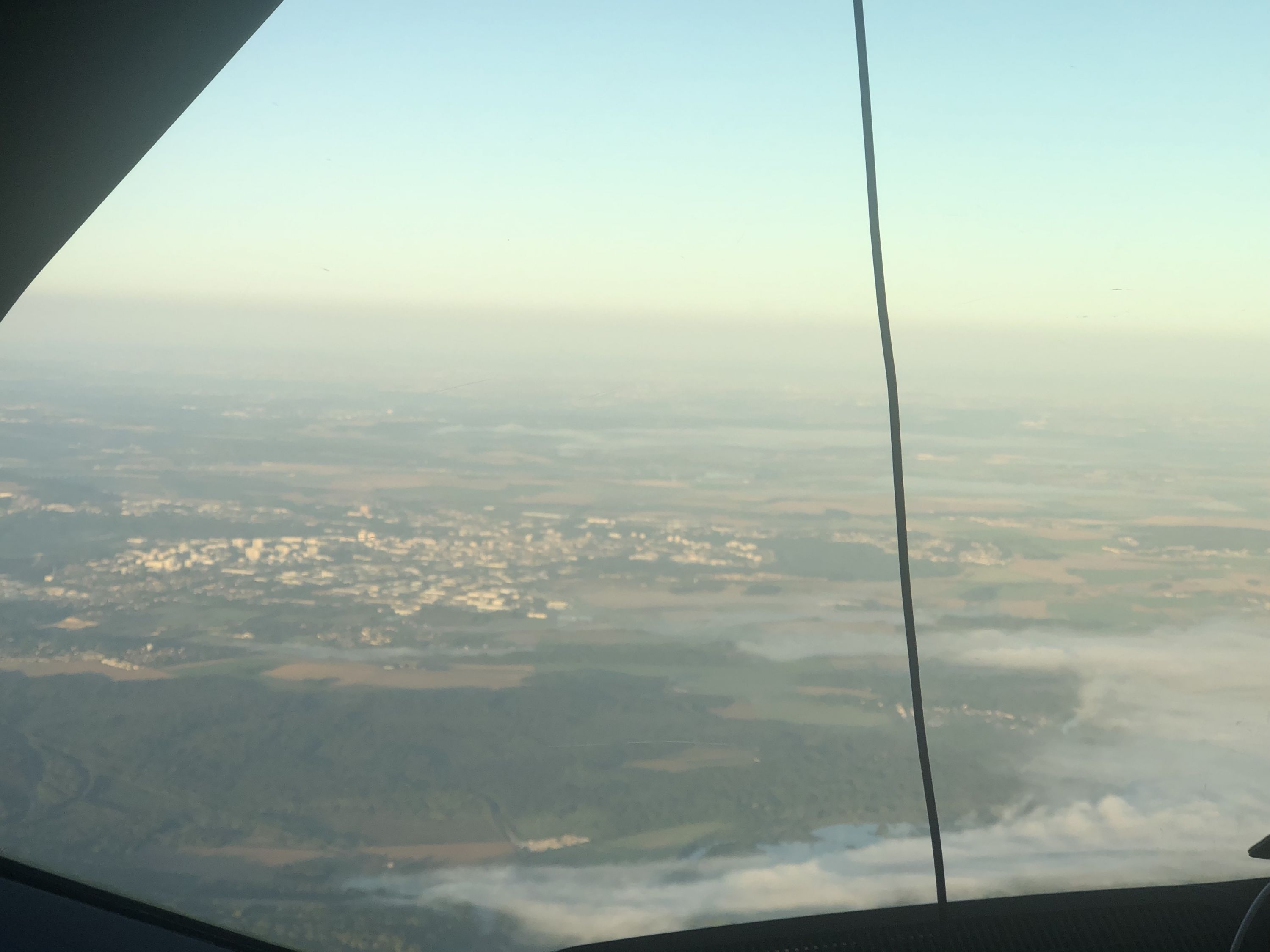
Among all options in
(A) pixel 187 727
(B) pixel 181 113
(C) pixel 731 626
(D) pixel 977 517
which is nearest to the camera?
(B) pixel 181 113

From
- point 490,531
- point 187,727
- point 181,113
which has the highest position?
point 181,113

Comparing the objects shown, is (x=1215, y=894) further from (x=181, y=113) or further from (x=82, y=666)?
(x=82, y=666)

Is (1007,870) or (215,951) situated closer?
(215,951)

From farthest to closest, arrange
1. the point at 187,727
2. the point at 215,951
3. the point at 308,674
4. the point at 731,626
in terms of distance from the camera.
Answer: the point at 731,626 < the point at 308,674 < the point at 187,727 < the point at 215,951

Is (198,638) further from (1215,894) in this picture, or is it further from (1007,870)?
(1215,894)

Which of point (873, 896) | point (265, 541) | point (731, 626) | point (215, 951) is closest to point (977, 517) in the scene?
point (731, 626)

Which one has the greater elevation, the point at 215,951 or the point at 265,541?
the point at 265,541

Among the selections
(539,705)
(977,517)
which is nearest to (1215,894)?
(539,705)

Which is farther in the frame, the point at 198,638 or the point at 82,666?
the point at 198,638

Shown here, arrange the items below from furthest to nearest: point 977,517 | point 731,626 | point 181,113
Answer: point 977,517 → point 731,626 → point 181,113
